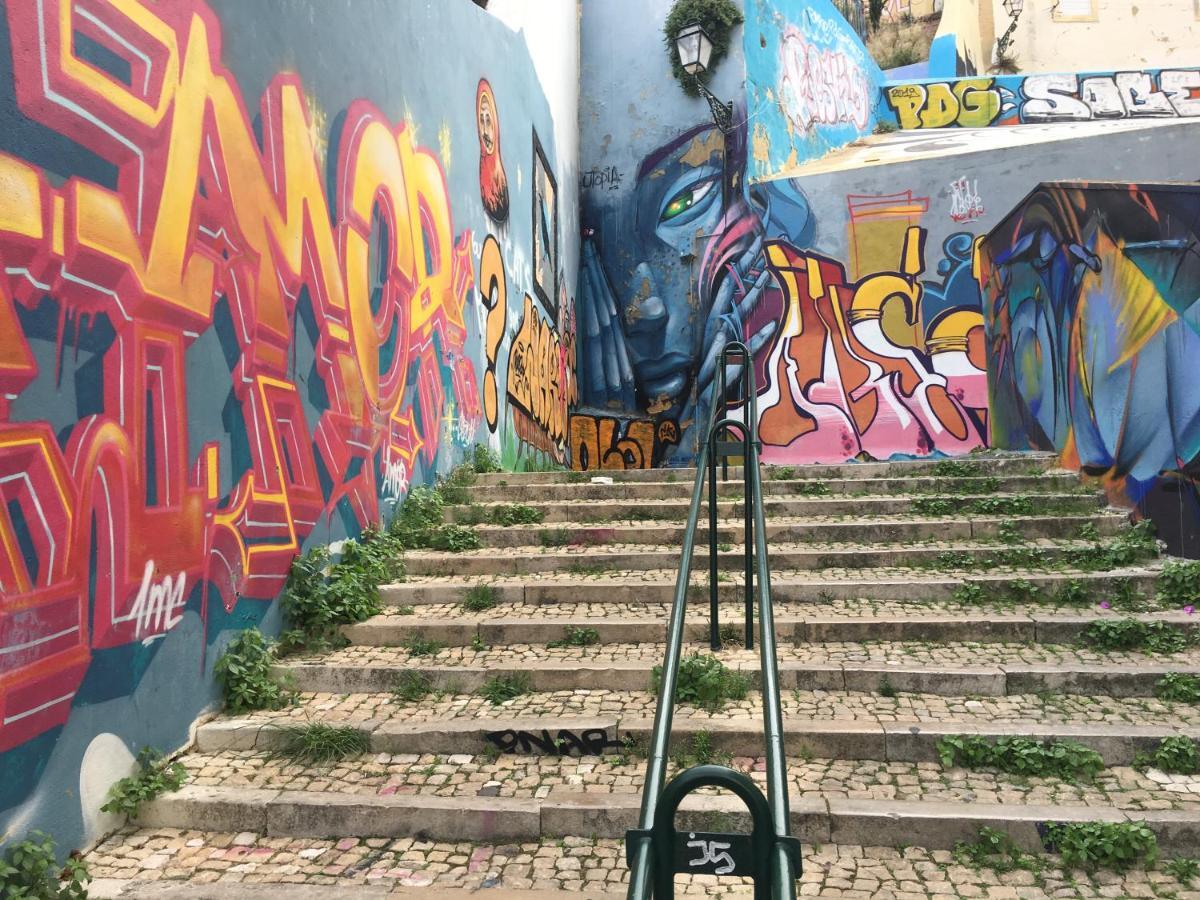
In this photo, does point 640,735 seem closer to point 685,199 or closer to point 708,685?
point 708,685

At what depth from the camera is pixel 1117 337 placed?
5.48 meters

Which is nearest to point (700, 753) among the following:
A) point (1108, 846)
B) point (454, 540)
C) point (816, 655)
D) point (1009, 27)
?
point (816, 655)

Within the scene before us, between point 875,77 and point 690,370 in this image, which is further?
point 875,77

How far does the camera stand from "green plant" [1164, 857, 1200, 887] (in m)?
2.68

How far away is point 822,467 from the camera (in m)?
6.62

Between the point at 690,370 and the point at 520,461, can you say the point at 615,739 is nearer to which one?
the point at 520,461

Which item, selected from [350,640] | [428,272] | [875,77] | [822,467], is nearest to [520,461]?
[428,272]

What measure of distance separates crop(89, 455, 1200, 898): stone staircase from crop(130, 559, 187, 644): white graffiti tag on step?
0.62 metres

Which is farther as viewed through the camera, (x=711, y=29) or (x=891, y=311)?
(x=711, y=29)

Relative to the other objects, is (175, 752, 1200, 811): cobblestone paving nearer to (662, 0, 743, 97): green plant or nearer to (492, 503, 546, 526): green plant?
(492, 503, 546, 526): green plant

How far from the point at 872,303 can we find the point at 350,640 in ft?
31.5

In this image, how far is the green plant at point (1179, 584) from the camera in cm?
443

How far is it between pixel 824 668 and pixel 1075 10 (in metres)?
21.2

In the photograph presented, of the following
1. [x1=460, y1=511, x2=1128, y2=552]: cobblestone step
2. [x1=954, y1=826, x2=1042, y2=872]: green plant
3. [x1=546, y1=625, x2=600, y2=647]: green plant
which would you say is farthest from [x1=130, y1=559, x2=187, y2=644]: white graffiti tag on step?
[x1=954, y1=826, x2=1042, y2=872]: green plant
